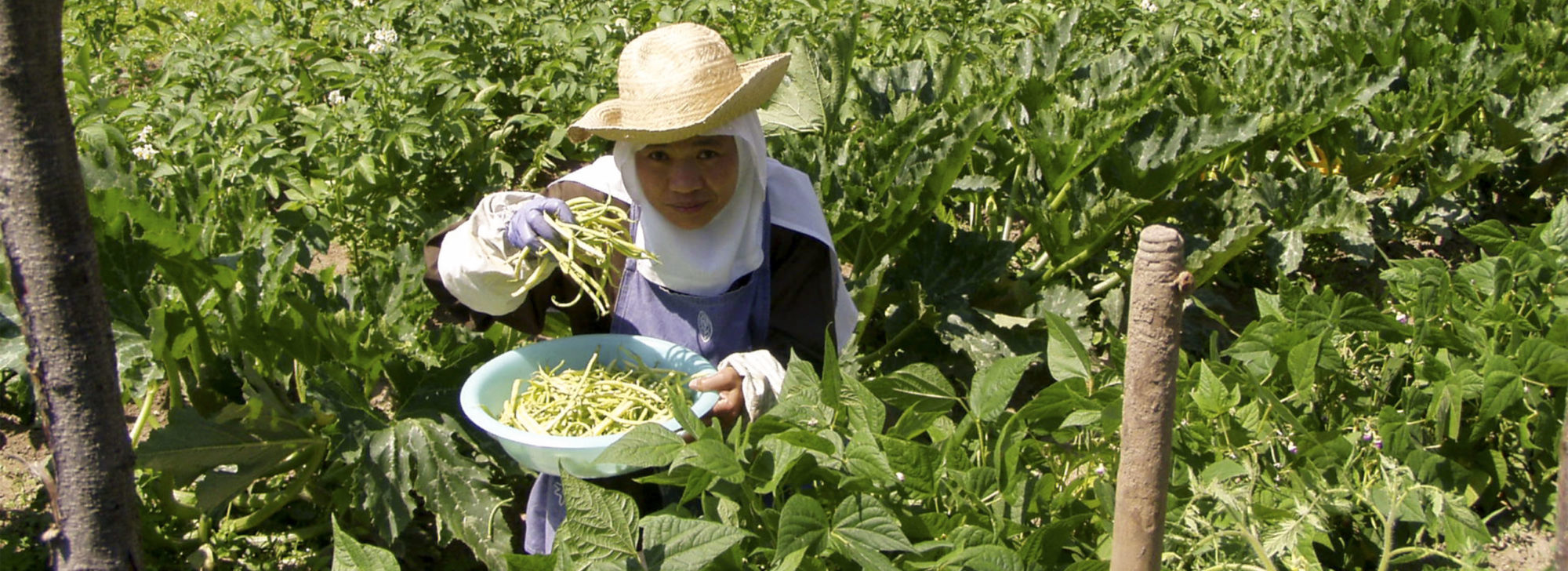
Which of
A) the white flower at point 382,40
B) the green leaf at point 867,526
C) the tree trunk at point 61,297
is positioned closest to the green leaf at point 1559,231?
the green leaf at point 867,526

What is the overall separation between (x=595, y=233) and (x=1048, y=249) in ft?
5.78

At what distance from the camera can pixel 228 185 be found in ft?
12.2

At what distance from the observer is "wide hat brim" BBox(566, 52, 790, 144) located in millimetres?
2275

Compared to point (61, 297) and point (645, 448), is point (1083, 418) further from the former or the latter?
point (61, 297)

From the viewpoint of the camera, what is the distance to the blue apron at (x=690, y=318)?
2525mm

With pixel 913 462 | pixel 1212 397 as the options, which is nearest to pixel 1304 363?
pixel 1212 397

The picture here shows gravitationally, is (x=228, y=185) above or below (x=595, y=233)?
below

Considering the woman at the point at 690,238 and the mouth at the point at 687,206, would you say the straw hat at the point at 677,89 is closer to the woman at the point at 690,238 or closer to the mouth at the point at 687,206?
the woman at the point at 690,238

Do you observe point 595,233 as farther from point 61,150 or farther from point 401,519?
point 61,150

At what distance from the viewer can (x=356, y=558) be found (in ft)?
5.44

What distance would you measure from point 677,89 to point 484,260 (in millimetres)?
440

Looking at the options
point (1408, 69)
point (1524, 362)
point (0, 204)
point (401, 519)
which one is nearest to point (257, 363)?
point (401, 519)

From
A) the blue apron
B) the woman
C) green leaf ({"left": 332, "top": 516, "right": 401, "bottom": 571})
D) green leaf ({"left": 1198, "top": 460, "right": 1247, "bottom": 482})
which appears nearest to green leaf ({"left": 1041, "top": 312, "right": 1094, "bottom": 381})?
green leaf ({"left": 1198, "top": 460, "right": 1247, "bottom": 482})

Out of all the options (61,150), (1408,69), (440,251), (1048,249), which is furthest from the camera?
(1408,69)
